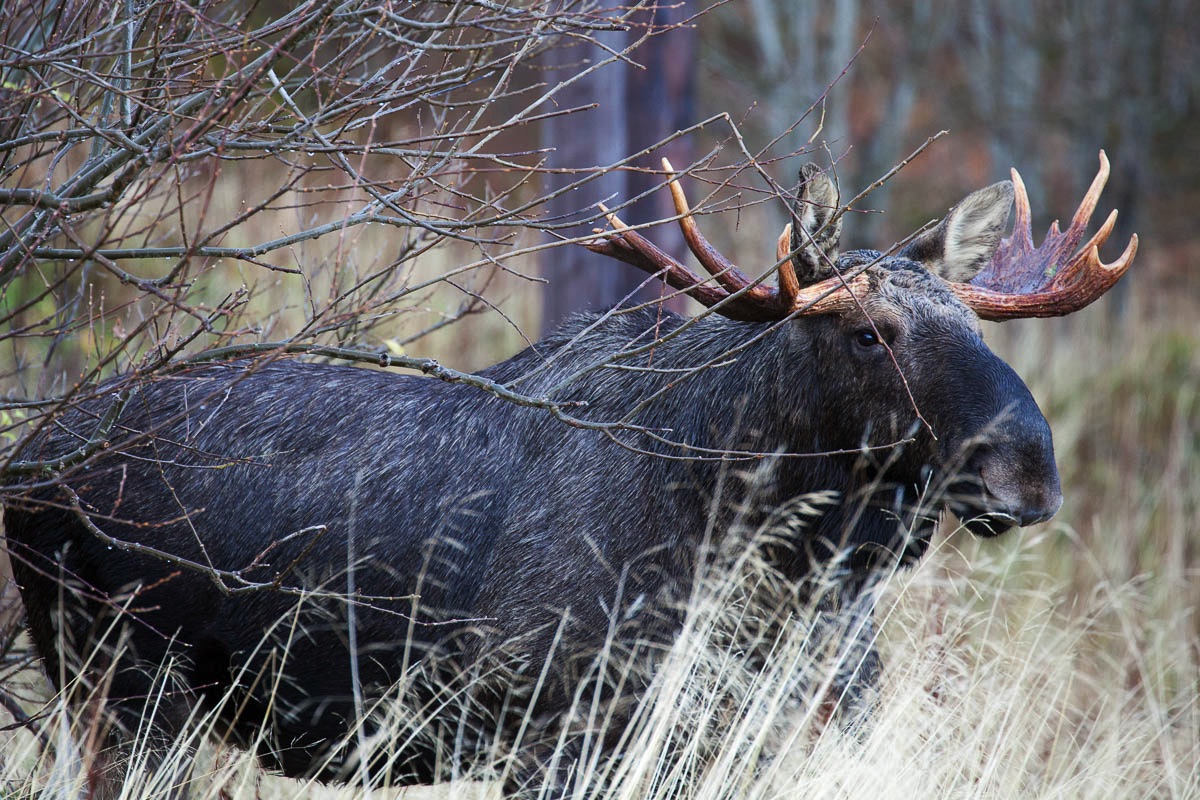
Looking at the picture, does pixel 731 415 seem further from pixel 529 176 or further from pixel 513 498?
pixel 529 176

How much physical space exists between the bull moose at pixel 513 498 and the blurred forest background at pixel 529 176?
1.16ft

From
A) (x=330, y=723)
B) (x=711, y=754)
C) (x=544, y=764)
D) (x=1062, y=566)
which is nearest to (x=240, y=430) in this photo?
(x=330, y=723)

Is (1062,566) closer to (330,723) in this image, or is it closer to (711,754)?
(711,754)

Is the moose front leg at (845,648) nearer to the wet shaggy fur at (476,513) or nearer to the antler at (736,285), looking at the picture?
the wet shaggy fur at (476,513)

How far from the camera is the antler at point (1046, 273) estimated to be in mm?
3684

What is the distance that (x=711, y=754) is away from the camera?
3.51m

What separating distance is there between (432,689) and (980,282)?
83.1 inches

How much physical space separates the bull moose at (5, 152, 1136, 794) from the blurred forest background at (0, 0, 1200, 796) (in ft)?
1.16

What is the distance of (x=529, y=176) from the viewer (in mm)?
2836

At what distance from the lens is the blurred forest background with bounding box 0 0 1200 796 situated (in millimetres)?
2787

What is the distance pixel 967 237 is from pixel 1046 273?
27 centimetres

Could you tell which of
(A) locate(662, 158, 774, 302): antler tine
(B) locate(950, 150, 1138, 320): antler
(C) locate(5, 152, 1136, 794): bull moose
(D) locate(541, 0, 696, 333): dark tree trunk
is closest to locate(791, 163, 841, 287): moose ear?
(C) locate(5, 152, 1136, 794): bull moose

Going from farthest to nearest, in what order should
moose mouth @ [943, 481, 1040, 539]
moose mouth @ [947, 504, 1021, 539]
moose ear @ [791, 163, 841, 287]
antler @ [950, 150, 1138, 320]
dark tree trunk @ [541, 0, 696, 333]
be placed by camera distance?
1. dark tree trunk @ [541, 0, 696, 333]
2. antler @ [950, 150, 1138, 320]
3. moose ear @ [791, 163, 841, 287]
4. moose mouth @ [947, 504, 1021, 539]
5. moose mouth @ [943, 481, 1040, 539]

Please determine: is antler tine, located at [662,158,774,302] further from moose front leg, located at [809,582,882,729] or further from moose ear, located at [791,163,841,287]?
moose front leg, located at [809,582,882,729]
